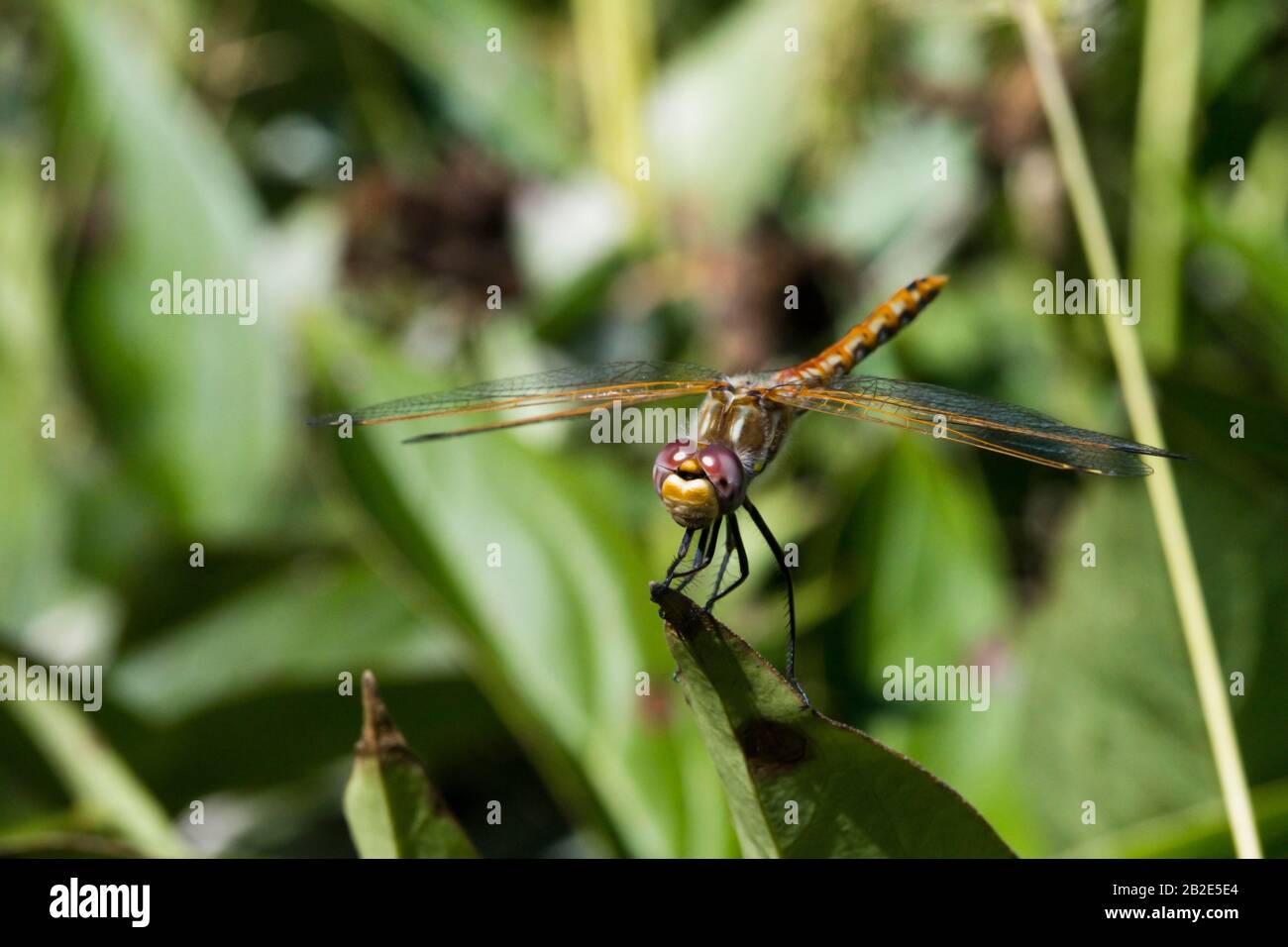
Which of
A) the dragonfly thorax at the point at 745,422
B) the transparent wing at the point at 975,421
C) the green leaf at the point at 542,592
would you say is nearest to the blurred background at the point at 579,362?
the green leaf at the point at 542,592

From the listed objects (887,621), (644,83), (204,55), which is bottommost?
(887,621)

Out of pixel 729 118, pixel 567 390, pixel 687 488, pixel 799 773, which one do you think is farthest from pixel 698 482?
pixel 729 118

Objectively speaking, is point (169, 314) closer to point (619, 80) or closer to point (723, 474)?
point (619, 80)

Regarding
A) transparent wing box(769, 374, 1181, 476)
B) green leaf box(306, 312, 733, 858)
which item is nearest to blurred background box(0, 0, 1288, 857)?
green leaf box(306, 312, 733, 858)

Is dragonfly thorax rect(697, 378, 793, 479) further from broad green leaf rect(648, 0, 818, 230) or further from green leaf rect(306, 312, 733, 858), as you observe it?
broad green leaf rect(648, 0, 818, 230)

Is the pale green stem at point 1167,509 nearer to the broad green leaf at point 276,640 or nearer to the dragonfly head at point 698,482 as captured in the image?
the dragonfly head at point 698,482
